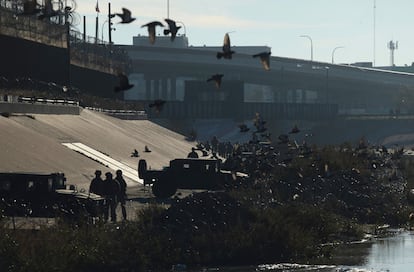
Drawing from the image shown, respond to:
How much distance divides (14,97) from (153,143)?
1835 cm

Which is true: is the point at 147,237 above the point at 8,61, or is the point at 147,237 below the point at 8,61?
below

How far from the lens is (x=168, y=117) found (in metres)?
159

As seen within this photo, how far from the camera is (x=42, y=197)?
126ft

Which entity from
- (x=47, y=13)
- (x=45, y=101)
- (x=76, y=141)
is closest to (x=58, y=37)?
(x=45, y=101)

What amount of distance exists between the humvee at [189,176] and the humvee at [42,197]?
51.8 feet

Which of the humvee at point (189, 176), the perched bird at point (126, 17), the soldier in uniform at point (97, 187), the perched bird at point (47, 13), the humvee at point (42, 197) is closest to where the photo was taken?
the perched bird at point (126, 17)

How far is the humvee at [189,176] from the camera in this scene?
180 ft

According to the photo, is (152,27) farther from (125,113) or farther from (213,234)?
(125,113)

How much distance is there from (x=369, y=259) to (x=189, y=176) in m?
16.8

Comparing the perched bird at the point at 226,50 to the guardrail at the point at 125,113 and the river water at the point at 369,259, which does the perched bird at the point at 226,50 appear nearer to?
the river water at the point at 369,259

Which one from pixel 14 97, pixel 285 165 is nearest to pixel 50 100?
pixel 14 97

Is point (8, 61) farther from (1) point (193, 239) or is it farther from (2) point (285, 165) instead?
(1) point (193, 239)

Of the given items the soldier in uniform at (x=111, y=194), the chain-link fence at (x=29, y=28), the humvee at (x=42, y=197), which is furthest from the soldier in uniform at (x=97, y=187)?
the chain-link fence at (x=29, y=28)

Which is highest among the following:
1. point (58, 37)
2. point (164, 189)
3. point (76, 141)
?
point (58, 37)
